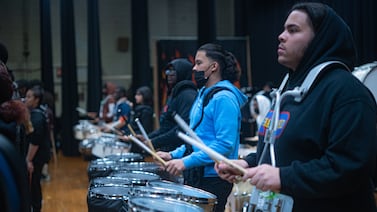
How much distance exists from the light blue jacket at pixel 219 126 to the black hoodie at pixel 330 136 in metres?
0.97

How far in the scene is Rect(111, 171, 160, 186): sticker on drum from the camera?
10.3ft

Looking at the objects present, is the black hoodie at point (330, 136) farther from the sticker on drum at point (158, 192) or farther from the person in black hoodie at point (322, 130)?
the sticker on drum at point (158, 192)

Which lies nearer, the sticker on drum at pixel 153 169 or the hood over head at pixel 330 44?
the hood over head at pixel 330 44

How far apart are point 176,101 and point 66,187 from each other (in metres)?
4.70

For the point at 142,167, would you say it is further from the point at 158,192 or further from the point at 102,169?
the point at 158,192

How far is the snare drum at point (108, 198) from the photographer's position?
2.96 meters

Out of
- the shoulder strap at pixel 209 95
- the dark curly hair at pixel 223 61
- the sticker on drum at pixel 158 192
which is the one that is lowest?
the sticker on drum at pixel 158 192

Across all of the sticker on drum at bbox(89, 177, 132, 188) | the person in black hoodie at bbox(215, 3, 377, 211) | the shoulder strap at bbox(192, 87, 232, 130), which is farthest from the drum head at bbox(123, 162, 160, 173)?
the person in black hoodie at bbox(215, 3, 377, 211)

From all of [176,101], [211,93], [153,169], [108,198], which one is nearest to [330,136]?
[211,93]

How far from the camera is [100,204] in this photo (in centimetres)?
302

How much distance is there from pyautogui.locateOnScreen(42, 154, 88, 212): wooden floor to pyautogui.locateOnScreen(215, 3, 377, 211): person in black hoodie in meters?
4.77

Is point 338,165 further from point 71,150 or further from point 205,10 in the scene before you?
point 71,150

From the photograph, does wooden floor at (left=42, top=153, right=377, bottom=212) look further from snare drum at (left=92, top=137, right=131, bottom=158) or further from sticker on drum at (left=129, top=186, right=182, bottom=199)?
sticker on drum at (left=129, top=186, right=182, bottom=199)

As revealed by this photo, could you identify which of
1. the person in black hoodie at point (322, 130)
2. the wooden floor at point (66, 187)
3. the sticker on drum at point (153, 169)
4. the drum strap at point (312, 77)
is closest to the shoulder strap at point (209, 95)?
the sticker on drum at point (153, 169)
